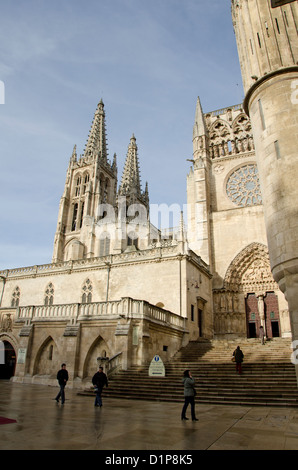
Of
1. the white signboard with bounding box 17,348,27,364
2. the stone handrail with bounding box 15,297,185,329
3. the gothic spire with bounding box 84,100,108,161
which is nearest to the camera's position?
the stone handrail with bounding box 15,297,185,329

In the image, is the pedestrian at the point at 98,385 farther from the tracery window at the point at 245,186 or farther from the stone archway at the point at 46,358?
the tracery window at the point at 245,186

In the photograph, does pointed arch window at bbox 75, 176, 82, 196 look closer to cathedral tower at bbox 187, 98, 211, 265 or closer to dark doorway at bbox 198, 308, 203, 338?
cathedral tower at bbox 187, 98, 211, 265

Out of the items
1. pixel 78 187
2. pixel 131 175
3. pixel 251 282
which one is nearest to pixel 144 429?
pixel 251 282

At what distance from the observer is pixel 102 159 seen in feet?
191

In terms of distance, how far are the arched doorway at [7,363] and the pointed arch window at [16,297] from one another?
5.91 m

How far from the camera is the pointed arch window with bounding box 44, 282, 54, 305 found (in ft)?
84.8

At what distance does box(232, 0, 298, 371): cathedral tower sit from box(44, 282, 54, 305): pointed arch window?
64.9 ft

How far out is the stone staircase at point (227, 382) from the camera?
10367 millimetres

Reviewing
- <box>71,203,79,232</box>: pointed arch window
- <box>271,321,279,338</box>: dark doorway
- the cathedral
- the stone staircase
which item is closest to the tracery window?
the cathedral

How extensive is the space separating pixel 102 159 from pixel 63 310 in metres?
43.9

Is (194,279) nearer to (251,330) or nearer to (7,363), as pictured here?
(251,330)

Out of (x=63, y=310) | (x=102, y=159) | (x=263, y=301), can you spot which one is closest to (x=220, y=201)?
(x=263, y=301)

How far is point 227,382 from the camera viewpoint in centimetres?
1197
